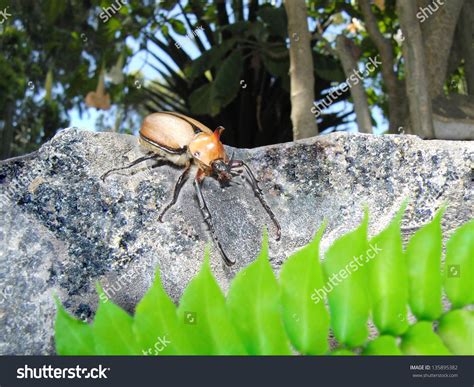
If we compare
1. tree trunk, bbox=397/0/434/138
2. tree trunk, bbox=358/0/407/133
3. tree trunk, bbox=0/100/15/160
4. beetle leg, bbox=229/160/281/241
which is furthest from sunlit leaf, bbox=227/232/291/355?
tree trunk, bbox=0/100/15/160

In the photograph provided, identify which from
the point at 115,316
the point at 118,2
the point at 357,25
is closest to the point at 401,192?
the point at 115,316

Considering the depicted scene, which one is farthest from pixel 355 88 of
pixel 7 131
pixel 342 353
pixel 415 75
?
pixel 7 131

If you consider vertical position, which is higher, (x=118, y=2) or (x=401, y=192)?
(x=118, y=2)

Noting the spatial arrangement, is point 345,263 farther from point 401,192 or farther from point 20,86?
point 20,86

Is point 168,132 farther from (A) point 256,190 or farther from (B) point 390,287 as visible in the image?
(B) point 390,287

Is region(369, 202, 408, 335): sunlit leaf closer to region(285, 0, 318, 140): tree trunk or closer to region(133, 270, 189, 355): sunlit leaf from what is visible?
region(133, 270, 189, 355): sunlit leaf
